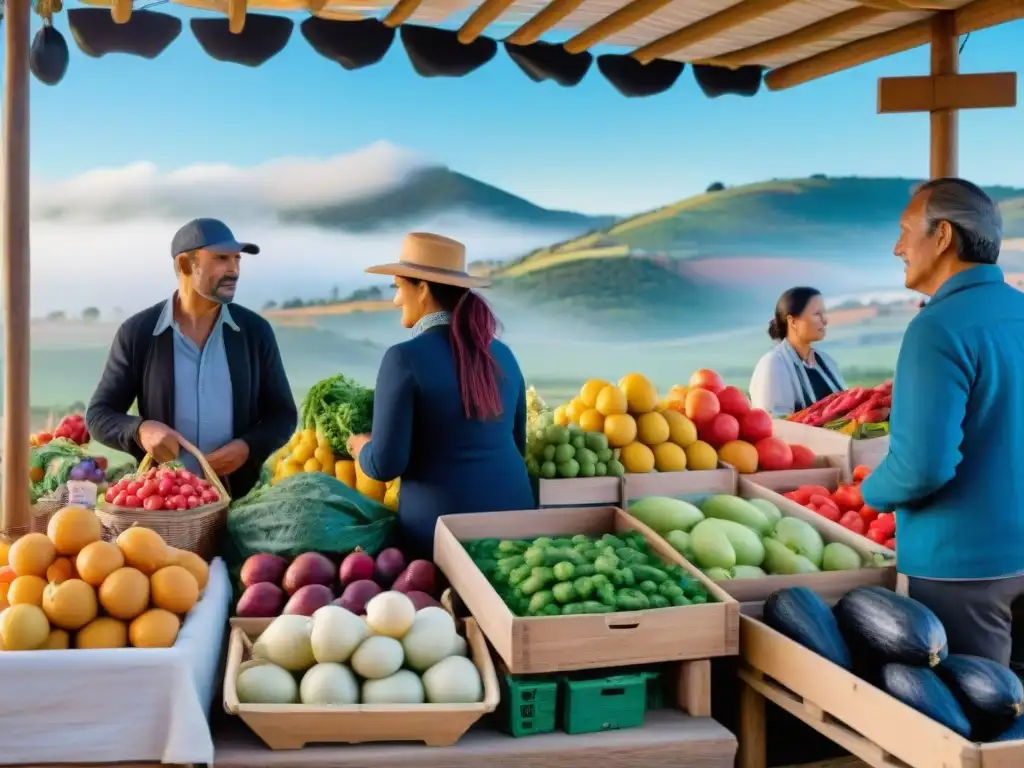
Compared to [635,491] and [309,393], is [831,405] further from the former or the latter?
[309,393]

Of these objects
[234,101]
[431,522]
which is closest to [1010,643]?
[431,522]

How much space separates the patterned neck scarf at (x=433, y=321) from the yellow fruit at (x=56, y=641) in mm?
1270

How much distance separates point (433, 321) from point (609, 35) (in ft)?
8.45

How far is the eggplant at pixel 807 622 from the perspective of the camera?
2383 mm

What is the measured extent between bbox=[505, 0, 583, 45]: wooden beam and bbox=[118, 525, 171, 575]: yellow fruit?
119 inches

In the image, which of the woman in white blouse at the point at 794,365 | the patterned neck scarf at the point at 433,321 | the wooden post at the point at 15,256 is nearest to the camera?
the patterned neck scarf at the point at 433,321

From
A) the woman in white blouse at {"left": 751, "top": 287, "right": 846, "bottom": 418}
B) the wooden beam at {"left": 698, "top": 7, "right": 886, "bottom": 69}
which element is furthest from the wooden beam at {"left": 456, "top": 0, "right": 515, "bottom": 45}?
the woman in white blouse at {"left": 751, "top": 287, "right": 846, "bottom": 418}

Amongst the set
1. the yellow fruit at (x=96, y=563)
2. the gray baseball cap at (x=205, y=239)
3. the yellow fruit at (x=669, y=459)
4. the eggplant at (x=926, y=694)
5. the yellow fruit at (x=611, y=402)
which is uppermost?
the gray baseball cap at (x=205, y=239)

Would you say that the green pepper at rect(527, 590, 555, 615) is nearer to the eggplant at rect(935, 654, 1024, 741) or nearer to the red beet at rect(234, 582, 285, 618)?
the red beet at rect(234, 582, 285, 618)

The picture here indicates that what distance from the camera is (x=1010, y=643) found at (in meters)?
2.51

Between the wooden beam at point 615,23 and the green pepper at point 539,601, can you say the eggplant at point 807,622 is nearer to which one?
the green pepper at point 539,601

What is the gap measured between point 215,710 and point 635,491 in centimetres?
175

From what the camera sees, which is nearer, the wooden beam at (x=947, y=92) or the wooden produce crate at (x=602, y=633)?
the wooden produce crate at (x=602, y=633)

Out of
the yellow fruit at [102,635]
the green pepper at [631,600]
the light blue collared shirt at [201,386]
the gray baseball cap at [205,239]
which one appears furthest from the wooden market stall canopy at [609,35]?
the green pepper at [631,600]
